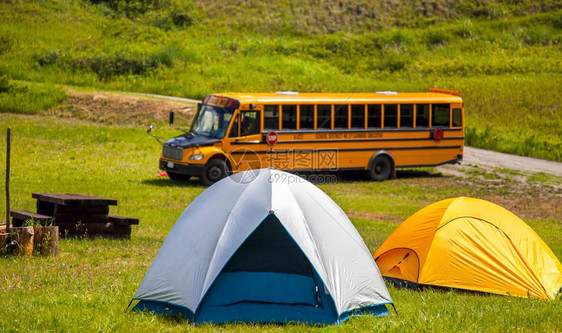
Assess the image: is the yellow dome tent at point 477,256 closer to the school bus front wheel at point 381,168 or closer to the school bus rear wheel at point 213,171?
the school bus rear wheel at point 213,171

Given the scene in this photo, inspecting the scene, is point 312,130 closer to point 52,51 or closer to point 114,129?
point 114,129

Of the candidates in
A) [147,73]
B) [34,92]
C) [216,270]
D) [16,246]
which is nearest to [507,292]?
[216,270]

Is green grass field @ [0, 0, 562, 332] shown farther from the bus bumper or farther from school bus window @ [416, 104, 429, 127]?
school bus window @ [416, 104, 429, 127]

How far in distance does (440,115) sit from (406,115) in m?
1.40

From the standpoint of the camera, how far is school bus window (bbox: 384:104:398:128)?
24.9 meters

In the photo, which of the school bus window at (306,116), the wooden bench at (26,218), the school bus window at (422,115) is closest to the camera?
the wooden bench at (26,218)

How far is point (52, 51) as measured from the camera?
38.8m

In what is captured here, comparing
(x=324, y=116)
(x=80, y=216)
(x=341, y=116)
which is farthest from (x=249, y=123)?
(x=80, y=216)

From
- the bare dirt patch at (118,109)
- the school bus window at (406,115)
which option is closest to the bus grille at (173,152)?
the school bus window at (406,115)

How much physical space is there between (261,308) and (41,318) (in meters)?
2.49

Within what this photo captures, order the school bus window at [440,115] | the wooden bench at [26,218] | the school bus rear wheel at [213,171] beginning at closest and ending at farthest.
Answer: the wooden bench at [26,218] < the school bus rear wheel at [213,171] < the school bus window at [440,115]

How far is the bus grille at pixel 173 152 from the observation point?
2197 centimetres

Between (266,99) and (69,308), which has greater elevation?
(266,99)

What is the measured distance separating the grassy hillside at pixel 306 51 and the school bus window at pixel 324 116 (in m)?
9.90
